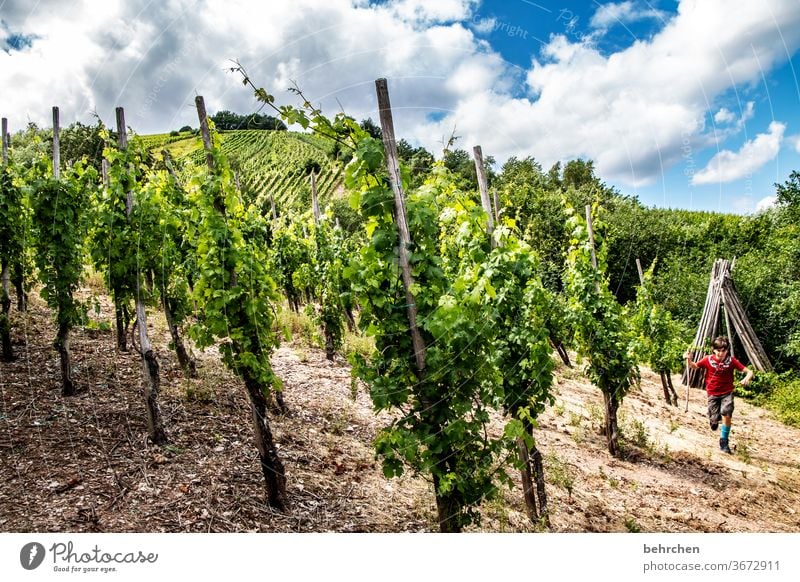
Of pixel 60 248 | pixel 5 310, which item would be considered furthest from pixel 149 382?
pixel 5 310

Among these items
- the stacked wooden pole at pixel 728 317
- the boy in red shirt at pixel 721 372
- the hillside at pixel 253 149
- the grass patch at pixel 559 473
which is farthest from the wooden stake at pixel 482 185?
the stacked wooden pole at pixel 728 317

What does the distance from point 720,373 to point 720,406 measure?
77cm

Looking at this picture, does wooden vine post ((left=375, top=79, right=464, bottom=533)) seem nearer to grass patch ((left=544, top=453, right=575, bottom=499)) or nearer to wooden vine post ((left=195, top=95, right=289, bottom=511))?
wooden vine post ((left=195, top=95, right=289, bottom=511))

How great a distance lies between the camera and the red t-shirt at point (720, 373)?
6500mm

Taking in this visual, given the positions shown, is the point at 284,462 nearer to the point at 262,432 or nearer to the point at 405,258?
the point at 262,432

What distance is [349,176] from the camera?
312cm

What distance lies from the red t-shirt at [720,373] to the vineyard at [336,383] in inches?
49.7

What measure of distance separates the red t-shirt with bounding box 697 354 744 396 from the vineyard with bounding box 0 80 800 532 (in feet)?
4.14

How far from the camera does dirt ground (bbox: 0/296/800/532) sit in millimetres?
3916

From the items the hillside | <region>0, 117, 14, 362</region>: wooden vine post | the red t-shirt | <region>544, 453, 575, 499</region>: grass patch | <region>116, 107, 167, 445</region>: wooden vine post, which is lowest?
<region>544, 453, 575, 499</region>: grass patch

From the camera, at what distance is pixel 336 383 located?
857 centimetres

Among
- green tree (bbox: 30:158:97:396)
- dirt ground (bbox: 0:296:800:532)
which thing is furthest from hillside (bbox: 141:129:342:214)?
dirt ground (bbox: 0:296:800:532)
